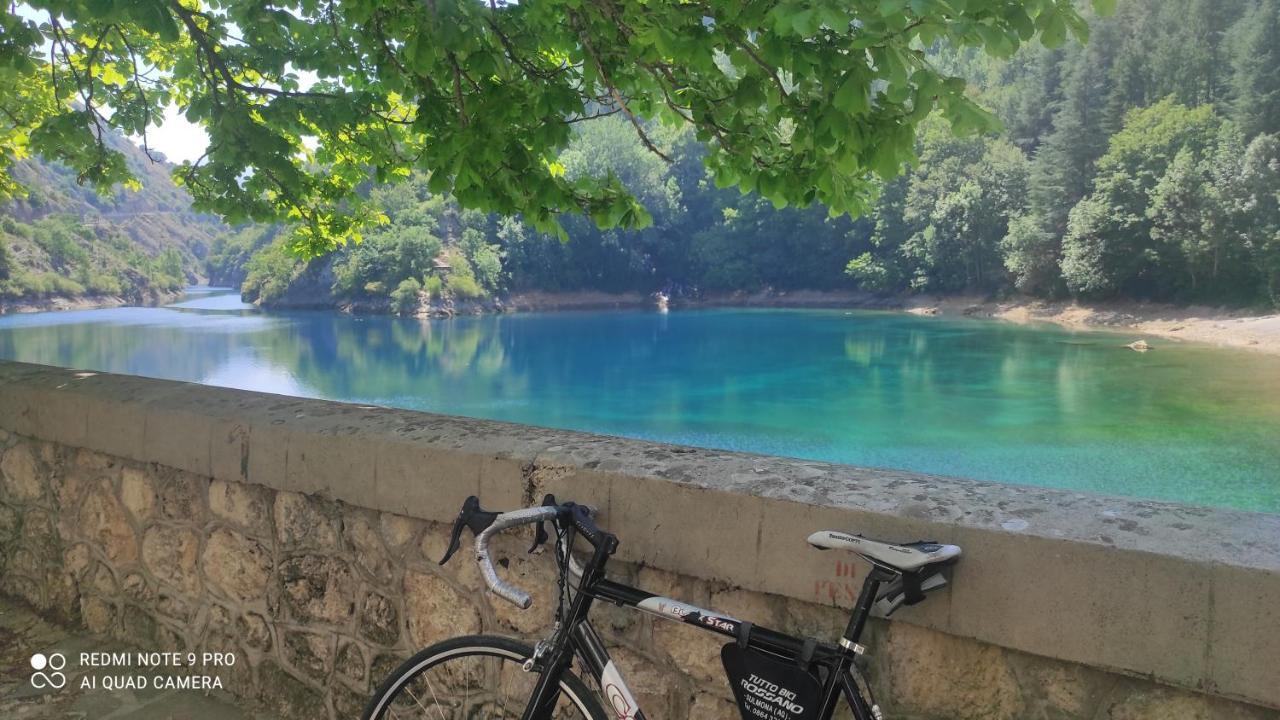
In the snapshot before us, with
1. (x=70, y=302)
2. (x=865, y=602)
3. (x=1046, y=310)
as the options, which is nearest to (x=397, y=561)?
(x=865, y=602)

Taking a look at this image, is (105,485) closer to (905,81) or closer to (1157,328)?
(905,81)

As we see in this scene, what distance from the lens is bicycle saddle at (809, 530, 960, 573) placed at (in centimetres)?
146

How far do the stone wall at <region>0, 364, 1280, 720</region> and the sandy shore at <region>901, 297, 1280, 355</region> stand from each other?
1636 inches

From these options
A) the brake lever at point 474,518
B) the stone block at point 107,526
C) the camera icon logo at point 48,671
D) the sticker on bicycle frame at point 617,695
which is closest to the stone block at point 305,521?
the stone block at point 107,526

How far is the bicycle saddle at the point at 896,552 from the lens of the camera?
146cm

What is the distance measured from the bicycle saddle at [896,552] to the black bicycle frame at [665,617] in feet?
0.10

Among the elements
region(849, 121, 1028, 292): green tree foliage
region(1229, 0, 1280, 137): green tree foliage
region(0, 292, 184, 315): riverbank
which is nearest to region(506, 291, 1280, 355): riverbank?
region(849, 121, 1028, 292): green tree foliage

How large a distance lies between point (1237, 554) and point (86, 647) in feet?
12.1

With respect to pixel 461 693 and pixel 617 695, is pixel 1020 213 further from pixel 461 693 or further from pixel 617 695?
pixel 617 695

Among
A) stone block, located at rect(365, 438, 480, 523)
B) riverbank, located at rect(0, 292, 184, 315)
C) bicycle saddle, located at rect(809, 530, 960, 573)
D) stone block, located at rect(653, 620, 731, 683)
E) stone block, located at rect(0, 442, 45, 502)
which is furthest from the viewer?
riverbank, located at rect(0, 292, 184, 315)

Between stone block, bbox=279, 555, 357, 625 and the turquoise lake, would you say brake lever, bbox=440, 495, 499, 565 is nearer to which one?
stone block, bbox=279, 555, 357, 625

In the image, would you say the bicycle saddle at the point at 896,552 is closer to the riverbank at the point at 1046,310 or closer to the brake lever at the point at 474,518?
the brake lever at the point at 474,518

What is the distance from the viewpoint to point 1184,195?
43156 millimetres

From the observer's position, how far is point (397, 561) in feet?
8.09
